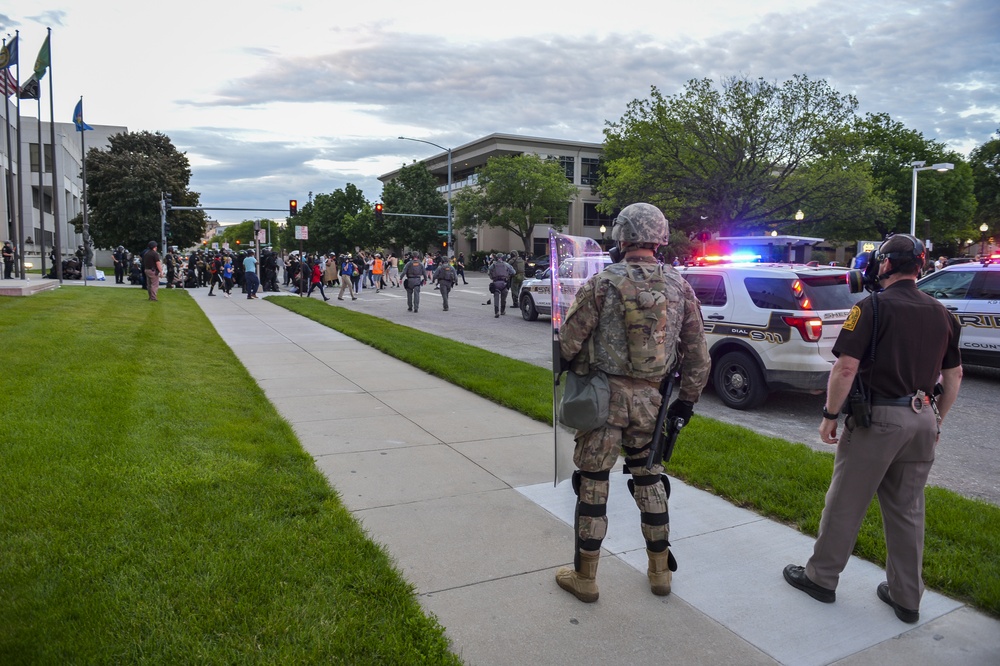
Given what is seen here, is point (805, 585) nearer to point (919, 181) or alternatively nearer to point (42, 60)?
point (42, 60)

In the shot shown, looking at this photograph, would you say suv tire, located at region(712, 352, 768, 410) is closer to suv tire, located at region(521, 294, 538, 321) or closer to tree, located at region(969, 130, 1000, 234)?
suv tire, located at region(521, 294, 538, 321)

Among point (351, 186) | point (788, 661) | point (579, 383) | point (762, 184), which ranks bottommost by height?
point (788, 661)

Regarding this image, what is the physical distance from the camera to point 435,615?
333 centimetres

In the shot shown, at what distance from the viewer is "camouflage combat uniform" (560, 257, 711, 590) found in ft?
10.9

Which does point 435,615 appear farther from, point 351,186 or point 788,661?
point 351,186

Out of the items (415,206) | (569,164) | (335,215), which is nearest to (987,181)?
(569,164)

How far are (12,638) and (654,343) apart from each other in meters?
2.96

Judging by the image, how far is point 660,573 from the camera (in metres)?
3.57

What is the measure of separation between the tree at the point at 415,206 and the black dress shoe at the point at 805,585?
72146mm

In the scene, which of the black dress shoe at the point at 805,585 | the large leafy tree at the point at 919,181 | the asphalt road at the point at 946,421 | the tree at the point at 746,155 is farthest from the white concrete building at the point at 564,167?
the black dress shoe at the point at 805,585

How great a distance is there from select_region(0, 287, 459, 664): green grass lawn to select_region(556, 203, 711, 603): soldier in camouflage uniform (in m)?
0.91

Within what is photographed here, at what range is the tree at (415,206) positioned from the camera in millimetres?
75312

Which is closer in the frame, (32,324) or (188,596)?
(188,596)

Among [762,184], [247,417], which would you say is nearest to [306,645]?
[247,417]
